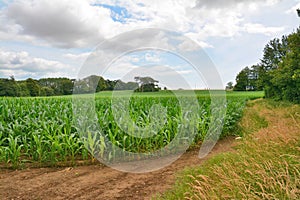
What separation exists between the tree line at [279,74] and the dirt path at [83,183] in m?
12.1

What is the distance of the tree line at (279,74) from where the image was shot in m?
16.5

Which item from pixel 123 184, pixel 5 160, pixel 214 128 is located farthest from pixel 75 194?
pixel 214 128

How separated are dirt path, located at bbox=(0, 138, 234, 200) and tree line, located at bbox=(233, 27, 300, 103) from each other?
39.6ft

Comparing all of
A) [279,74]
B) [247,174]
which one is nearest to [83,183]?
[247,174]

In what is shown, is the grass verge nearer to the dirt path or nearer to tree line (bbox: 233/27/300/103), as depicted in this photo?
the dirt path

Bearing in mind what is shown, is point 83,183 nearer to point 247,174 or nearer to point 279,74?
point 247,174

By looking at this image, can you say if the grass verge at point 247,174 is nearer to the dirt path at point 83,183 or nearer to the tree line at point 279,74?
the dirt path at point 83,183

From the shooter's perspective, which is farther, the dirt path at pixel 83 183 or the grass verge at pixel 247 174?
the dirt path at pixel 83 183

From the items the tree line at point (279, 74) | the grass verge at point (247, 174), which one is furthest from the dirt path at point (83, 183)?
the tree line at point (279, 74)

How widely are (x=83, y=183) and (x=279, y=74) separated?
65.3ft

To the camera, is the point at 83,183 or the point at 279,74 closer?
the point at 83,183

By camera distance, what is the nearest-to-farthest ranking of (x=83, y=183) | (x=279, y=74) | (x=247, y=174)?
1. (x=247, y=174)
2. (x=83, y=183)
3. (x=279, y=74)

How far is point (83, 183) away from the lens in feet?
13.5

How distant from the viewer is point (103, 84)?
16.9 feet
